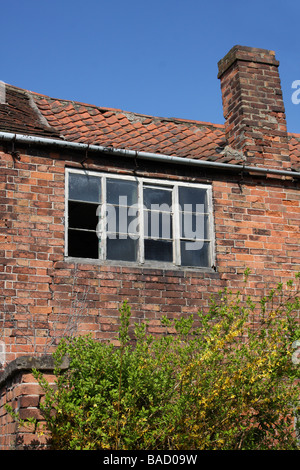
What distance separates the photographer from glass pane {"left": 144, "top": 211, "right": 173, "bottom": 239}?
8621 millimetres

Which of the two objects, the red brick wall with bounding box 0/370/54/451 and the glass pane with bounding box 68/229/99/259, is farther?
the glass pane with bounding box 68/229/99/259

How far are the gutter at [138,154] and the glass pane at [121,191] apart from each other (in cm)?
Result: 39

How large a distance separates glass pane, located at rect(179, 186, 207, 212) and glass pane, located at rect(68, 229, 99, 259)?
1.41 metres

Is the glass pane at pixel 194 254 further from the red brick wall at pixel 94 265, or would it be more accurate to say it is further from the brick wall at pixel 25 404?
the brick wall at pixel 25 404

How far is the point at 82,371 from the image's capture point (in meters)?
5.02

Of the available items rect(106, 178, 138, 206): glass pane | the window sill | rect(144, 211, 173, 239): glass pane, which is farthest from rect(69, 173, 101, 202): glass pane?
the window sill

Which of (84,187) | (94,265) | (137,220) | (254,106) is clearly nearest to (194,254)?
(137,220)

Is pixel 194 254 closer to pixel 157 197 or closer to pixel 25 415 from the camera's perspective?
pixel 157 197

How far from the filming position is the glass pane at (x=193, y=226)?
879cm

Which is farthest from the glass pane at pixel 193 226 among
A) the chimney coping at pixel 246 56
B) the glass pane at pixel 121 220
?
the chimney coping at pixel 246 56

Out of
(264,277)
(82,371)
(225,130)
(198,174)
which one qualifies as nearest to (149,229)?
(198,174)

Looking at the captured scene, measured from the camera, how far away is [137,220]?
338 inches

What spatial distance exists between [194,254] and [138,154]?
1647 mm

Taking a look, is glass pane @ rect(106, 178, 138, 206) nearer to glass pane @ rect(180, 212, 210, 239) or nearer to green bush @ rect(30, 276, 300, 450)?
glass pane @ rect(180, 212, 210, 239)
